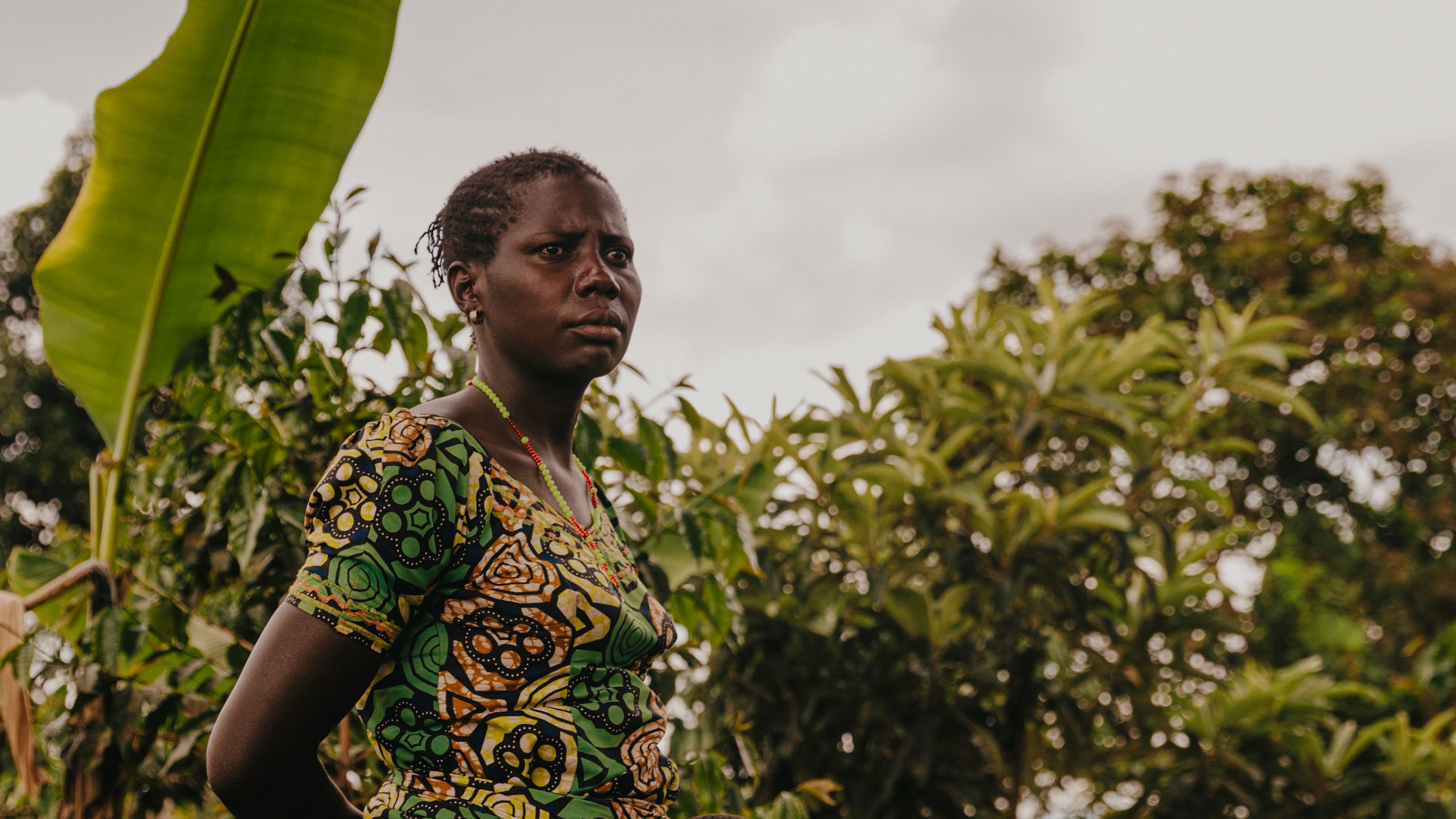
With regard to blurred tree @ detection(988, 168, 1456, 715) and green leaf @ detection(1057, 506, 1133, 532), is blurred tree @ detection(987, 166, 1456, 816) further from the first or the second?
green leaf @ detection(1057, 506, 1133, 532)

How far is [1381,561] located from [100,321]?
37.1 feet

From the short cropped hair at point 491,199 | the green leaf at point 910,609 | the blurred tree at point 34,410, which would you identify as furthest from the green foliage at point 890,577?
the blurred tree at point 34,410

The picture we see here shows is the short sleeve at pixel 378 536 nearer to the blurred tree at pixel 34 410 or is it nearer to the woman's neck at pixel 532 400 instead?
the woman's neck at pixel 532 400

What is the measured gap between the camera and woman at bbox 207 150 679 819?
3.54 ft

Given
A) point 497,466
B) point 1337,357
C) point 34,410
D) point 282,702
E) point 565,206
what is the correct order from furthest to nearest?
point 34,410 < point 1337,357 < point 565,206 < point 497,466 < point 282,702

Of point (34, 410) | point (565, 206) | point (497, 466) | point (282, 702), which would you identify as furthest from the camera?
point (34, 410)

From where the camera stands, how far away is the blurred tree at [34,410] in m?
13.2

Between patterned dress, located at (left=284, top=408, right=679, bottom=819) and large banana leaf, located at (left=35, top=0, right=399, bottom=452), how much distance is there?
156cm

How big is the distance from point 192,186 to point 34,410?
12.8 metres

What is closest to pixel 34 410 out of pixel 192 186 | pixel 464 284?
pixel 192 186

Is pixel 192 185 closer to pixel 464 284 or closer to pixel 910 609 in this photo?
pixel 464 284

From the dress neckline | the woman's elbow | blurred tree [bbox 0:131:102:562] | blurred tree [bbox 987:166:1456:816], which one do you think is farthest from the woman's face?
blurred tree [bbox 0:131:102:562]

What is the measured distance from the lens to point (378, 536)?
108 centimetres

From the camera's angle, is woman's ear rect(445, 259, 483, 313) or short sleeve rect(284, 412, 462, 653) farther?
woman's ear rect(445, 259, 483, 313)
